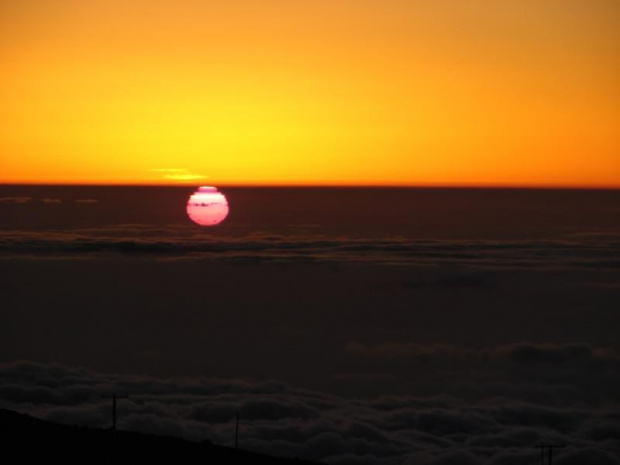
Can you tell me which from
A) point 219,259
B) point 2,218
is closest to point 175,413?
point 219,259

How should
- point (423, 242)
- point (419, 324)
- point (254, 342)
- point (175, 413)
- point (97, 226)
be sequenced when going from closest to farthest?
point (175, 413)
point (254, 342)
point (419, 324)
point (423, 242)
point (97, 226)

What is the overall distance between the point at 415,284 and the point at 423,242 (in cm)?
2525

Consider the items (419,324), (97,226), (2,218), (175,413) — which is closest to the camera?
(175,413)

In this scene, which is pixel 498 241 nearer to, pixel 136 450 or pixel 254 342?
pixel 254 342

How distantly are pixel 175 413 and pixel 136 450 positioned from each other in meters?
8.78

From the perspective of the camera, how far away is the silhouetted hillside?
636 inches

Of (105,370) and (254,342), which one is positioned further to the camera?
(254,342)

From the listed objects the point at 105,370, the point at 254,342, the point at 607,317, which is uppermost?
the point at 607,317

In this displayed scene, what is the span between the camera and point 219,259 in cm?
6284

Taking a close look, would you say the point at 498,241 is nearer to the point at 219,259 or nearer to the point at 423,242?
the point at 423,242

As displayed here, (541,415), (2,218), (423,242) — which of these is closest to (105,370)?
(541,415)

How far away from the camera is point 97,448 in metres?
16.8

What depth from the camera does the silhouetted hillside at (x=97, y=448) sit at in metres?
16.2

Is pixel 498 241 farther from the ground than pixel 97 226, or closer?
closer
